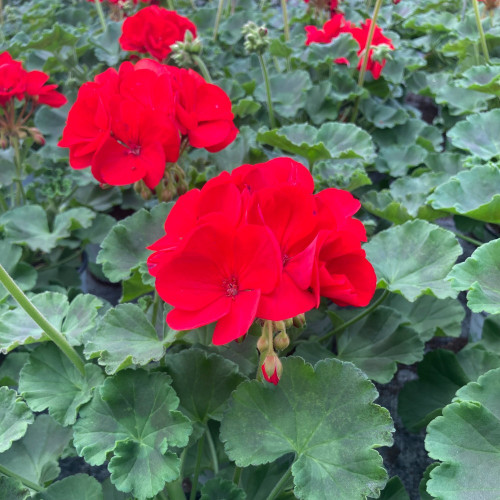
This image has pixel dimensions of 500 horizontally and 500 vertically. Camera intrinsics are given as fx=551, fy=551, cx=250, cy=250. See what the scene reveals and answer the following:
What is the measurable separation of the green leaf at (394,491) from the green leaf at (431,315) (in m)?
0.31

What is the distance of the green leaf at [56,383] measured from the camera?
872 mm

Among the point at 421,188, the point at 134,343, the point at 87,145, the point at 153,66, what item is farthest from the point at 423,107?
the point at 134,343

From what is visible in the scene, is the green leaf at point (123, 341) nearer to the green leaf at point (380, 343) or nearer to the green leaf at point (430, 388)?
the green leaf at point (380, 343)

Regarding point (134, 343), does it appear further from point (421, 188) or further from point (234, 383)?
point (421, 188)

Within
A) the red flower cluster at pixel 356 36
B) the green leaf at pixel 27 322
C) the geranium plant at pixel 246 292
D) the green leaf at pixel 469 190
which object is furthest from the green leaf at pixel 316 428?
the red flower cluster at pixel 356 36

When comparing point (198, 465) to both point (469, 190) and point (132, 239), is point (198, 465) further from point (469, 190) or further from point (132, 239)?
point (469, 190)

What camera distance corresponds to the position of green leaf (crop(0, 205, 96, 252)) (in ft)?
4.60

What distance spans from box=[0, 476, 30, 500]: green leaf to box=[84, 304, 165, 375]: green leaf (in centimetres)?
20

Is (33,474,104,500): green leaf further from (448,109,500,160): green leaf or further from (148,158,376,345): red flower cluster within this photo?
(448,109,500,160): green leaf

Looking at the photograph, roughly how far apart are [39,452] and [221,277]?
1.87ft

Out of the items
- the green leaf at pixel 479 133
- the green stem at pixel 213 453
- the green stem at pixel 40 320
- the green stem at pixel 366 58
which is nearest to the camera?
the green stem at pixel 40 320

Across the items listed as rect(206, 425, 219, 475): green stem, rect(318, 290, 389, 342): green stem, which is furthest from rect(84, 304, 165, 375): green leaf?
rect(318, 290, 389, 342): green stem

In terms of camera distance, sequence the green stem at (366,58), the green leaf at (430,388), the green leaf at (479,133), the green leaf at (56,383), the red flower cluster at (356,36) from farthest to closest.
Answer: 1. the red flower cluster at (356,36)
2. the green stem at (366,58)
3. the green leaf at (479,133)
4. the green leaf at (430,388)
5. the green leaf at (56,383)

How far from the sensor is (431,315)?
118 centimetres
